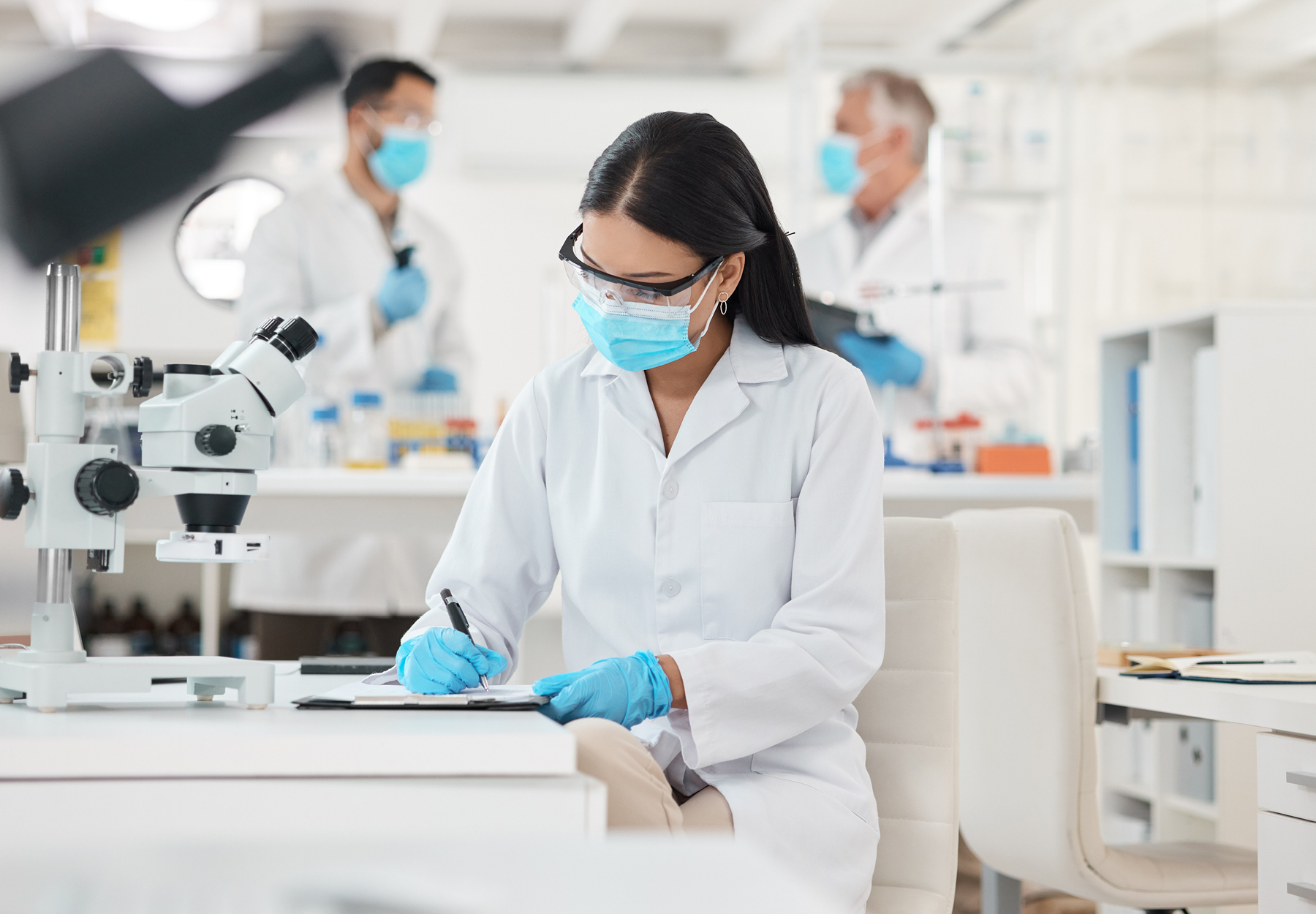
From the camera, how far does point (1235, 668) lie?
148 cm

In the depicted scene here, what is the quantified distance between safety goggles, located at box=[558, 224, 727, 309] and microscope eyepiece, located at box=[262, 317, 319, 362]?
34cm

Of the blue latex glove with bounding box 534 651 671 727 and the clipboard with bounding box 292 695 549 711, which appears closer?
the clipboard with bounding box 292 695 549 711

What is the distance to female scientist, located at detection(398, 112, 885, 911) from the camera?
1163 mm

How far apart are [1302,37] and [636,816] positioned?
4.45m

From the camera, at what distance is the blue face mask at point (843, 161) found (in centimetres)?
373

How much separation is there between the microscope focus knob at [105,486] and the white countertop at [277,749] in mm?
184

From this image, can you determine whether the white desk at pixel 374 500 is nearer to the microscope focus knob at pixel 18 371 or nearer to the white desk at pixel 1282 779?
the white desk at pixel 1282 779

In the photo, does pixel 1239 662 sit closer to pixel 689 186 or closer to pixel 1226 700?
pixel 1226 700


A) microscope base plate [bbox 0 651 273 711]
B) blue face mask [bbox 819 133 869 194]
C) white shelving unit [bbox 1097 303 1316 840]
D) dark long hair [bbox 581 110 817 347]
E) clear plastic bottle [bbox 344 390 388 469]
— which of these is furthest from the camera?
blue face mask [bbox 819 133 869 194]

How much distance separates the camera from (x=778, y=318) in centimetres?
141

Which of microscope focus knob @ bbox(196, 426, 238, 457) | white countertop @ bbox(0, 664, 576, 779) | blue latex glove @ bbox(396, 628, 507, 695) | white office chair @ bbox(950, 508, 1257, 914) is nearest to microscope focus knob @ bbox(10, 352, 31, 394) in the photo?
microscope focus knob @ bbox(196, 426, 238, 457)

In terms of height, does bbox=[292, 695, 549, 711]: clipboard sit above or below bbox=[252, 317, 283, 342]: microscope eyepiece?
below

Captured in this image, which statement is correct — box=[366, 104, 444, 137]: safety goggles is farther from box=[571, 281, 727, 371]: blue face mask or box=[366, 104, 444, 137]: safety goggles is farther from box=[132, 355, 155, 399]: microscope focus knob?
box=[132, 355, 155, 399]: microscope focus knob

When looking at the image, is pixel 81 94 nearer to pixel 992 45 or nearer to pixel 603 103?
pixel 603 103
